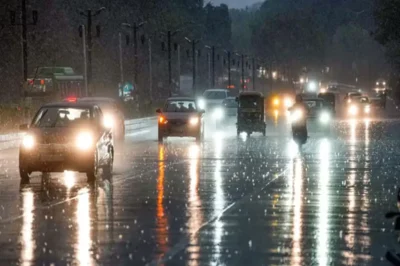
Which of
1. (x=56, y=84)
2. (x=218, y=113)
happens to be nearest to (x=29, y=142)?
(x=218, y=113)

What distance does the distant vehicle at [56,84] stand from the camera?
306 feet

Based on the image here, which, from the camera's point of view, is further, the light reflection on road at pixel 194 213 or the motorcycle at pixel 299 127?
the motorcycle at pixel 299 127

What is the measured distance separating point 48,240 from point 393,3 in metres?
87.5

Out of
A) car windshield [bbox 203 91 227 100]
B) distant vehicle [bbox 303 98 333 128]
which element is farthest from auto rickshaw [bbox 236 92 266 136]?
car windshield [bbox 203 91 227 100]

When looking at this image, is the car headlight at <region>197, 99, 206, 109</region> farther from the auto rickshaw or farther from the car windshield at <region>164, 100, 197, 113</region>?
the car windshield at <region>164, 100, 197, 113</region>

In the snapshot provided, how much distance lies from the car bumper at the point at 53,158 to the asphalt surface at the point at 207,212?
43 centimetres

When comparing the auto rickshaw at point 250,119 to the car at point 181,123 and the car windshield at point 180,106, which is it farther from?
the car at point 181,123

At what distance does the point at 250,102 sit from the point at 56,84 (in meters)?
42.6

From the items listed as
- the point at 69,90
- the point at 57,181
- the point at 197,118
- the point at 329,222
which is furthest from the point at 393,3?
the point at 329,222

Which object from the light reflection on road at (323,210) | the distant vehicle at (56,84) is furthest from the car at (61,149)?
the distant vehicle at (56,84)

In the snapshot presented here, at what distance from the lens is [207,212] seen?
18797 millimetres

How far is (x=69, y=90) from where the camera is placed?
9712 cm

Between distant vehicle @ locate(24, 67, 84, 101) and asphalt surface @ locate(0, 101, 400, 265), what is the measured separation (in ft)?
190

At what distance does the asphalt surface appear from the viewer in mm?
13727
